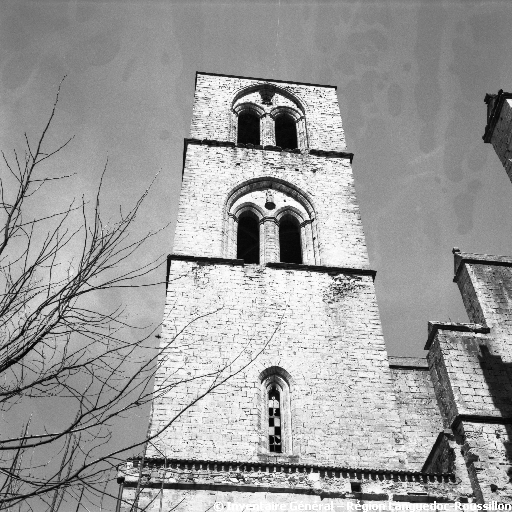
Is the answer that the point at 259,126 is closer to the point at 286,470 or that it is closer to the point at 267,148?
the point at 267,148

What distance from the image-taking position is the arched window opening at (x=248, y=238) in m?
14.8

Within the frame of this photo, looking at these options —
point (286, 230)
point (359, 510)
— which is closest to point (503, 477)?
point (359, 510)

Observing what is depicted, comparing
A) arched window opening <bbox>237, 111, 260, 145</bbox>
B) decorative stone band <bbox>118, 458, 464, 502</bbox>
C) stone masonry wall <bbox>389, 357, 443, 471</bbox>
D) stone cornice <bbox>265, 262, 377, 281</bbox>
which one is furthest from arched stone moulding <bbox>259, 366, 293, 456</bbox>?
arched window opening <bbox>237, 111, 260, 145</bbox>

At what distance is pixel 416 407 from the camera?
38.3 feet

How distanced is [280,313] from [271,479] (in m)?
3.54

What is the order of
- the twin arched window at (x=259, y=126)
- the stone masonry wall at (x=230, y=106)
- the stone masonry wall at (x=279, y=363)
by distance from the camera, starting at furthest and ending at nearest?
the twin arched window at (x=259, y=126) → the stone masonry wall at (x=230, y=106) → the stone masonry wall at (x=279, y=363)

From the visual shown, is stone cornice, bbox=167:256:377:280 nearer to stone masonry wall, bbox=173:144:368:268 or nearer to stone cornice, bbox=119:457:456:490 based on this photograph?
stone masonry wall, bbox=173:144:368:268

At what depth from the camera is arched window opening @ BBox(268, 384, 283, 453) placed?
953 centimetres

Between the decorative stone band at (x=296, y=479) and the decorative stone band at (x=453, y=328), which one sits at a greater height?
the decorative stone band at (x=453, y=328)

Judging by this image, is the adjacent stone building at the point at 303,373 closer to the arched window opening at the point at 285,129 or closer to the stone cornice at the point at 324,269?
the stone cornice at the point at 324,269

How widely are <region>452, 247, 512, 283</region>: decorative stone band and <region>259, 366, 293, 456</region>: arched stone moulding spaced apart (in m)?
4.31

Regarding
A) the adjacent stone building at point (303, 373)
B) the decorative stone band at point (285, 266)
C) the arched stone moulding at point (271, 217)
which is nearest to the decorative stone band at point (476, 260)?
the adjacent stone building at point (303, 373)

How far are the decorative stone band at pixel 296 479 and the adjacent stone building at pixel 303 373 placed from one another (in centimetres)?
2

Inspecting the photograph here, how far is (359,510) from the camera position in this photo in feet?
27.0
